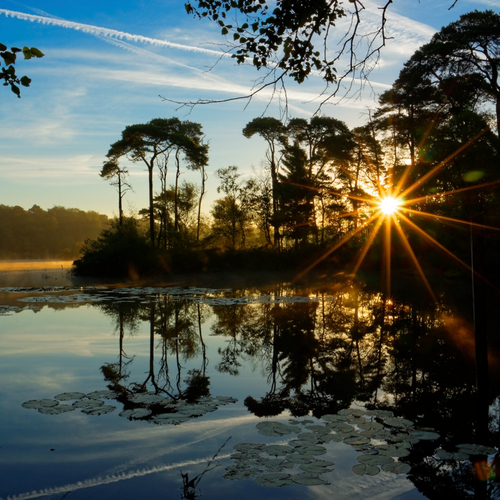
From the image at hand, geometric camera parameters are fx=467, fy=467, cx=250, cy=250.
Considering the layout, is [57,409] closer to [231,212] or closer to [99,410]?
[99,410]

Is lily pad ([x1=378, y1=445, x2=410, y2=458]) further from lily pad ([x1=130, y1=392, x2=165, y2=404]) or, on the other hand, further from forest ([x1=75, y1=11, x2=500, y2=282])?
forest ([x1=75, y1=11, x2=500, y2=282])

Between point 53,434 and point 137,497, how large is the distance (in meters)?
1.57

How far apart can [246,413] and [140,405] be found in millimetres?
1195

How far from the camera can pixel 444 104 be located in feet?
66.3

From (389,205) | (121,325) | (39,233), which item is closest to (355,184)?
(389,205)

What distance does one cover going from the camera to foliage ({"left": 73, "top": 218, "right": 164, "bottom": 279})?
96.3ft

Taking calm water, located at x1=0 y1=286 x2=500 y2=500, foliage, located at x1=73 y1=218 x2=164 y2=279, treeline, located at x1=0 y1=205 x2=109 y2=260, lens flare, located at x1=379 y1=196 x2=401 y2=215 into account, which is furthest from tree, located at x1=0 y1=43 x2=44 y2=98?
treeline, located at x1=0 y1=205 x2=109 y2=260

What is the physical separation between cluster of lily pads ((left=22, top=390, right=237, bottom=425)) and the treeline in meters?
64.3

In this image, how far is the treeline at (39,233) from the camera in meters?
72.3

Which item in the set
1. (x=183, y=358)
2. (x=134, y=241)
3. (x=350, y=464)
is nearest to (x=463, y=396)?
Result: (x=350, y=464)

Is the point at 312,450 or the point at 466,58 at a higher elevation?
the point at 466,58

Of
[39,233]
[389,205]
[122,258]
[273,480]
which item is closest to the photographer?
[273,480]

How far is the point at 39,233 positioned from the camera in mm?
75938

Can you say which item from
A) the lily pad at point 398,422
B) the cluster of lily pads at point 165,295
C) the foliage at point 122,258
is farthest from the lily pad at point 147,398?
the foliage at point 122,258
